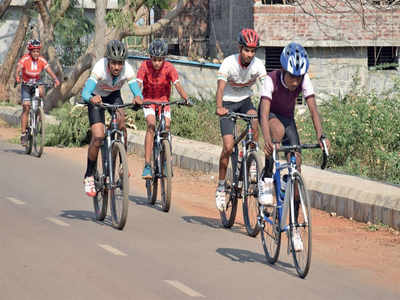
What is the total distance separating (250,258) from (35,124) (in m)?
9.28

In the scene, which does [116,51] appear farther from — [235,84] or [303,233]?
[303,233]

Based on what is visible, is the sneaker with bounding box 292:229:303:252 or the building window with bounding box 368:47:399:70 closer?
the sneaker with bounding box 292:229:303:252

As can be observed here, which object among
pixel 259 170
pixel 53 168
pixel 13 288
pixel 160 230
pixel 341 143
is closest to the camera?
pixel 13 288

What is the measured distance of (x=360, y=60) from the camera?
2806cm

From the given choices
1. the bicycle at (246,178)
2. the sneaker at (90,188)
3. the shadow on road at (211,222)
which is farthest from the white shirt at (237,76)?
the sneaker at (90,188)

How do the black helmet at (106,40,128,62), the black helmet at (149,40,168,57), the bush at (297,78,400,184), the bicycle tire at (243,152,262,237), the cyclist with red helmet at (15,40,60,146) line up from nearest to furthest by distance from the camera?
the bicycle tire at (243,152,262,237) < the black helmet at (106,40,128,62) < the black helmet at (149,40,168,57) < the bush at (297,78,400,184) < the cyclist with red helmet at (15,40,60,146)

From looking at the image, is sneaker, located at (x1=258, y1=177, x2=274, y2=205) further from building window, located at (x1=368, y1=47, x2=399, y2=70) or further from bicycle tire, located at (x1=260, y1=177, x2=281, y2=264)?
building window, located at (x1=368, y1=47, x2=399, y2=70)

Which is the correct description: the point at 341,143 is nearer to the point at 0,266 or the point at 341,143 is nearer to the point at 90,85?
the point at 90,85

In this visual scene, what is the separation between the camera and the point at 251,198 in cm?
1012

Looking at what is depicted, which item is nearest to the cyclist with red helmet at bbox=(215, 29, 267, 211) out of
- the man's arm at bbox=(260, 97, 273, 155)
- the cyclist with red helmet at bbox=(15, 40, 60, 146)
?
the man's arm at bbox=(260, 97, 273, 155)

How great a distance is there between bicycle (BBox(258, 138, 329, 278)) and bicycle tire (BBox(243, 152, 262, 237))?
3.23 ft

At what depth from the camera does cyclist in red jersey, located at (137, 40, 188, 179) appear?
1205 cm

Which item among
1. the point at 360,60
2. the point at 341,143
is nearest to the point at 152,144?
the point at 341,143

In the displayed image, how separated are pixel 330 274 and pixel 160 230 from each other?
2.53 m
